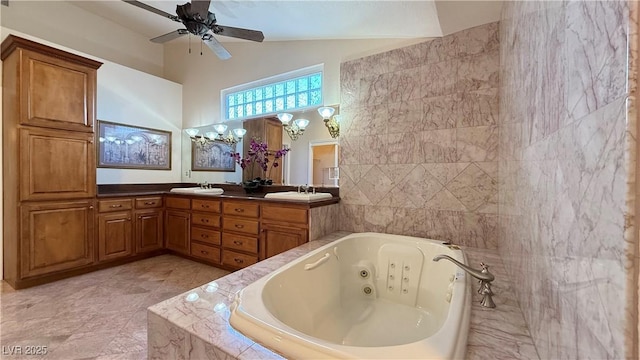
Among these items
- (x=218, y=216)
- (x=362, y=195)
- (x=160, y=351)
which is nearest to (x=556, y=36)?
(x=160, y=351)

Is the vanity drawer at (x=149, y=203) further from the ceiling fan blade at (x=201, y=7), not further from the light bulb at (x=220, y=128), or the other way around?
the ceiling fan blade at (x=201, y=7)

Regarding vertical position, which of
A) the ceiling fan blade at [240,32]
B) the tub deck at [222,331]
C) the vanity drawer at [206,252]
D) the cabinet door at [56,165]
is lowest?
the vanity drawer at [206,252]

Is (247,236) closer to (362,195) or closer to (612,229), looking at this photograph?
(362,195)

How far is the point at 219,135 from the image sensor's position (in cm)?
392

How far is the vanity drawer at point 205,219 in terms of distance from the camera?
295 cm

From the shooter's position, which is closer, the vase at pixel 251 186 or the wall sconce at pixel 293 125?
the wall sconce at pixel 293 125

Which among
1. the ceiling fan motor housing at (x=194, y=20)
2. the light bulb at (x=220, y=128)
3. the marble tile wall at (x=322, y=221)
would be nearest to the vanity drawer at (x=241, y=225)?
the marble tile wall at (x=322, y=221)

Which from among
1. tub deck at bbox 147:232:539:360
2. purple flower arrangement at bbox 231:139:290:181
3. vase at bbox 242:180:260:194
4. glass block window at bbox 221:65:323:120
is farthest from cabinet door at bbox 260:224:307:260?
glass block window at bbox 221:65:323:120

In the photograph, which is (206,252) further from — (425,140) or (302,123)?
(425,140)

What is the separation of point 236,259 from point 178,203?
1239 mm

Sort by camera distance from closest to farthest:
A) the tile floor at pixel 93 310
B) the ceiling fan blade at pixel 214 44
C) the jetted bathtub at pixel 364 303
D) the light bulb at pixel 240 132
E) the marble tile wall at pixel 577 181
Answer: the marble tile wall at pixel 577 181, the jetted bathtub at pixel 364 303, the tile floor at pixel 93 310, the ceiling fan blade at pixel 214 44, the light bulb at pixel 240 132

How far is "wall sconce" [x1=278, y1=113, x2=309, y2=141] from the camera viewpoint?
3039mm

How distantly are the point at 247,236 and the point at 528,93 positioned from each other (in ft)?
8.25

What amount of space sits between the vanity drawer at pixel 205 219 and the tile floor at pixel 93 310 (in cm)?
53
